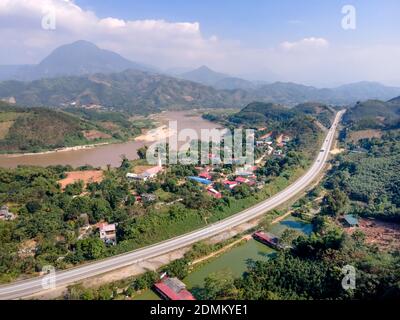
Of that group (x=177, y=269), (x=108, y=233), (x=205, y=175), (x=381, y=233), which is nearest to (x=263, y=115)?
(x=205, y=175)

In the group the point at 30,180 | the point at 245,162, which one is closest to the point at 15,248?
the point at 30,180

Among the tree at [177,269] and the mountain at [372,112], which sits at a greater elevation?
the mountain at [372,112]

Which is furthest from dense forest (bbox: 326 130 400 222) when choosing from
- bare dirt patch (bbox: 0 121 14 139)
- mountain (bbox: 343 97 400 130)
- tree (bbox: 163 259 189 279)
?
bare dirt patch (bbox: 0 121 14 139)

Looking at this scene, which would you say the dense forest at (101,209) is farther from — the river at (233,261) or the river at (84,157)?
the river at (84,157)

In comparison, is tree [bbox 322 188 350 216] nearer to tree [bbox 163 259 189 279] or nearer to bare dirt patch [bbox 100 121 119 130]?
tree [bbox 163 259 189 279]

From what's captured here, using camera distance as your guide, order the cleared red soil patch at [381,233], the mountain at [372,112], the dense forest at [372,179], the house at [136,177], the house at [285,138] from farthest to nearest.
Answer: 1. the mountain at [372,112]
2. the house at [285,138]
3. the house at [136,177]
4. the dense forest at [372,179]
5. the cleared red soil patch at [381,233]

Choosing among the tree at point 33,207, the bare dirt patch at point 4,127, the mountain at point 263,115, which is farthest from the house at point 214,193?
the mountain at point 263,115
